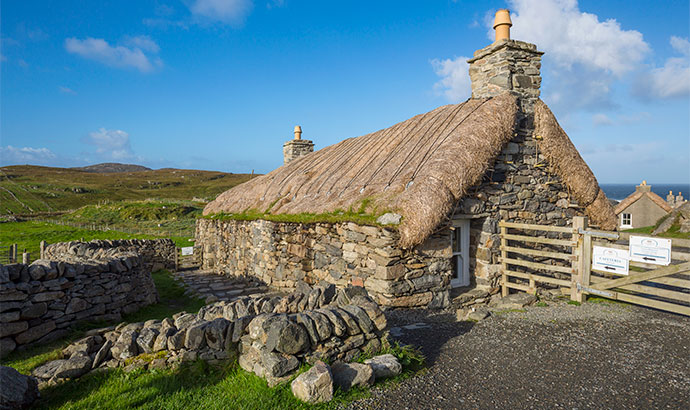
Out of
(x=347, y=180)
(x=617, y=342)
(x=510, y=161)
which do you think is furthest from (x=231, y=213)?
(x=617, y=342)

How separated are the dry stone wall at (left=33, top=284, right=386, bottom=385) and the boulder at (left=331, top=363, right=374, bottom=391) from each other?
7.4 inches

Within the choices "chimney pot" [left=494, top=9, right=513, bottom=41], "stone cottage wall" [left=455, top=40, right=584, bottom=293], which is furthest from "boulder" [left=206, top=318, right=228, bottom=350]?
"chimney pot" [left=494, top=9, right=513, bottom=41]

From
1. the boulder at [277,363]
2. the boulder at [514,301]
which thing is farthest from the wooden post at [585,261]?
the boulder at [277,363]

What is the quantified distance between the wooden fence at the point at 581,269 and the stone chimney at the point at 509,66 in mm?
3300

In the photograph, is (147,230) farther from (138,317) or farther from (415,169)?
(415,169)

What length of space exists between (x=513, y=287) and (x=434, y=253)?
2.31 metres

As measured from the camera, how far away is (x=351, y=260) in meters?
8.52

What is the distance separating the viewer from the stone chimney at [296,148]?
18.3m

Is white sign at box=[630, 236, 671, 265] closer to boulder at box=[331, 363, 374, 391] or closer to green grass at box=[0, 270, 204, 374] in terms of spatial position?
boulder at box=[331, 363, 374, 391]

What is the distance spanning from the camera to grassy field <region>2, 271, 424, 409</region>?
3.83m

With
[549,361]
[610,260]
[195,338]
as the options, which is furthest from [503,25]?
[195,338]

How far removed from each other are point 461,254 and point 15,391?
8.02 metres

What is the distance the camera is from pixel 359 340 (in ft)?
15.2

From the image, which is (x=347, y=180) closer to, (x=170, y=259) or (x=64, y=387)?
(x=64, y=387)
